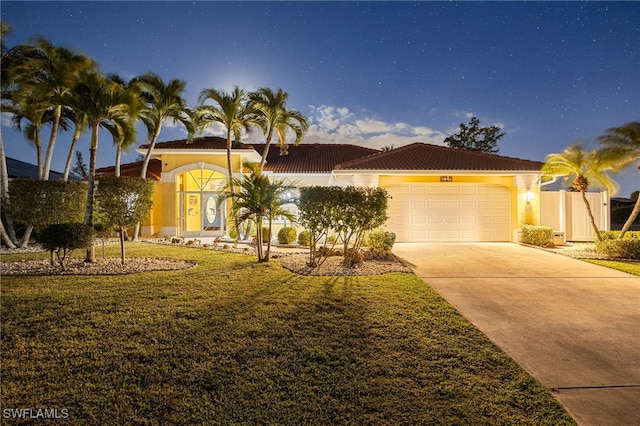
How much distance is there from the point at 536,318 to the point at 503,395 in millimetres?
2810

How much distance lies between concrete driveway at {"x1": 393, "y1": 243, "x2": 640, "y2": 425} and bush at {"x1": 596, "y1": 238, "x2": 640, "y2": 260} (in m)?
1.71

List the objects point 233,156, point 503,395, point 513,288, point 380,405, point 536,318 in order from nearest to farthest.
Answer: point 380,405 → point 503,395 → point 536,318 → point 513,288 → point 233,156

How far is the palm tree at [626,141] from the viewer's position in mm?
12484

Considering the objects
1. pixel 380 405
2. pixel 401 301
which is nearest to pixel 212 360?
pixel 380 405

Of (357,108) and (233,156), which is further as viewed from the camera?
(357,108)

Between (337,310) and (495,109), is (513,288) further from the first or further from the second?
(495,109)

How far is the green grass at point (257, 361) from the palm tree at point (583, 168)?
1159 cm

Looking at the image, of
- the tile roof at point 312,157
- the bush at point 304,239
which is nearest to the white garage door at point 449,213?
the bush at point 304,239

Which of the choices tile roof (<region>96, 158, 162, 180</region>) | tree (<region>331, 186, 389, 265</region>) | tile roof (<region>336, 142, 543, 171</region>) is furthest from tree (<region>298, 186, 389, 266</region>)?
tile roof (<region>96, 158, 162, 180</region>)

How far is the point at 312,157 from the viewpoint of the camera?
23.1 metres

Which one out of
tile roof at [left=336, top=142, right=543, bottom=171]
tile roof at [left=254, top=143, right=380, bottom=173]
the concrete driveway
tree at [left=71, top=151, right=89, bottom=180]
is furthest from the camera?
tree at [left=71, top=151, right=89, bottom=180]

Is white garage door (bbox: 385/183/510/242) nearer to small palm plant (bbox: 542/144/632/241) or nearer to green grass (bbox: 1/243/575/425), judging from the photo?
small palm plant (bbox: 542/144/632/241)

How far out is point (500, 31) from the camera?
45.9 feet

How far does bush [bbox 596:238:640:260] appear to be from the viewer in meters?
11.1
